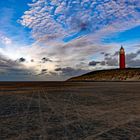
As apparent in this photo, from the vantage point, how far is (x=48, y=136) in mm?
6789

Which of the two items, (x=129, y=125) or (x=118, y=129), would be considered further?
(x=129, y=125)

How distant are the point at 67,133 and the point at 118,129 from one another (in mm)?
1729

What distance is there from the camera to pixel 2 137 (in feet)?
22.1

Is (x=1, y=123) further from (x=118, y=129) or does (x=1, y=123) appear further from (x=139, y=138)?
(x=139, y=138)

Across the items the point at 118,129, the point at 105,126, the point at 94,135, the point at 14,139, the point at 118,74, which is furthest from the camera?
the point at 118,74

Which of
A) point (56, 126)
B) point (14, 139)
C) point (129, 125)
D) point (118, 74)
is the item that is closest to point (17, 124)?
point (56, 126)

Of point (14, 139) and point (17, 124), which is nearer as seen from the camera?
point (14, 139)

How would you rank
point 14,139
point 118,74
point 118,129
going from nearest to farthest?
1. point 14,139
2. point 118,129
3. point 118,74

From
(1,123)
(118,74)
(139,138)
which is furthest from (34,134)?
(118,74)

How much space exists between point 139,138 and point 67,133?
2.11m

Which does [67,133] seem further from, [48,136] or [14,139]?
[14,139]

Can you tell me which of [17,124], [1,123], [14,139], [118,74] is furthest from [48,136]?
[118,74]

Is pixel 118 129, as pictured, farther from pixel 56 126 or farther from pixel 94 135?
pixel 56 126

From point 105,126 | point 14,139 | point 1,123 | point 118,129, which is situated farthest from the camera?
point 1,123
